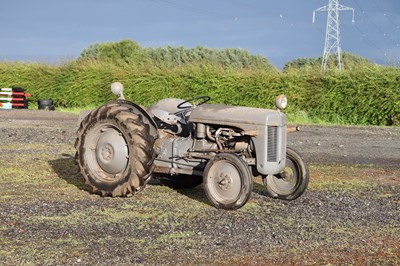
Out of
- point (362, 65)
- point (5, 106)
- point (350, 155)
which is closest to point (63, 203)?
point (350, 155)

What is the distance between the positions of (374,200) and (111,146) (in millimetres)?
3698

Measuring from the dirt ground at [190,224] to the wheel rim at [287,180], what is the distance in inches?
7.0

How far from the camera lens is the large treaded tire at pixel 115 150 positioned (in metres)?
7.98

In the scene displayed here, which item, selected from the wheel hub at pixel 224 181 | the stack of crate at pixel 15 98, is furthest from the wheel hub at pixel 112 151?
the stack of crate at pixel 15 98

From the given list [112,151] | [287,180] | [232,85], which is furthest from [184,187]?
[232,85]

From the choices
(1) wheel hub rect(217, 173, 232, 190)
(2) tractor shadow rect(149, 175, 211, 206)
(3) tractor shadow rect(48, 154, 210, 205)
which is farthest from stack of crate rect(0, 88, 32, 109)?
(1) wheel hub rect(217, 173, 232, 190)

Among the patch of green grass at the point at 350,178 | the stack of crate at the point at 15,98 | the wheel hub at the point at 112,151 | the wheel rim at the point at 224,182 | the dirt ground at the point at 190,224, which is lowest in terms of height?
the dirt ground at the point at 190,224

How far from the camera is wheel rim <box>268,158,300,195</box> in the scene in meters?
8.30

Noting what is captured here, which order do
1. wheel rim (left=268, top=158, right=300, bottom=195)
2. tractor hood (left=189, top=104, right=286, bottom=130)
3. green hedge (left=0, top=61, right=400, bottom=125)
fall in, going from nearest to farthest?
tractor hood (left=189, top=104, right=286, bottom=130) → wheel rim (left=268, top=158, right=300, bottom=195) → green hedge (left=0, top=61, right=400, bottom=125)

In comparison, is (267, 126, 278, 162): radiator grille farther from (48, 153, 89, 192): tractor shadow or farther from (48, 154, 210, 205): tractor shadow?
(48, 153, 89, 192): tractor shadow

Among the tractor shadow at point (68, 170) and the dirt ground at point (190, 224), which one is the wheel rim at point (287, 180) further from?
the tractor shadow at point (68, 170)

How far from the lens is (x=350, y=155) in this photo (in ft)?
46.3

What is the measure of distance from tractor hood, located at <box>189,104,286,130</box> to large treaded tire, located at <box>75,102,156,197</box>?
70 cm

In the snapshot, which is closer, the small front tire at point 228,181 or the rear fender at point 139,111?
the small front tire at point 228,181
